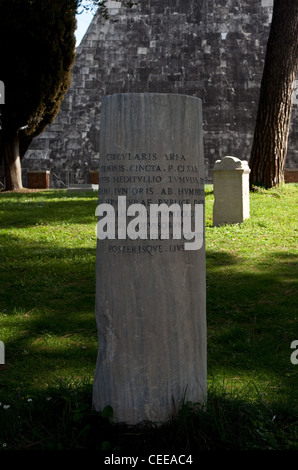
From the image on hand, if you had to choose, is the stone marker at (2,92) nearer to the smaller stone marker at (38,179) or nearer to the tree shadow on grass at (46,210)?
the tree shadow on grass at (46,210)

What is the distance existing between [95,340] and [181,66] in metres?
18.5

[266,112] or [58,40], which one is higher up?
[58,40]

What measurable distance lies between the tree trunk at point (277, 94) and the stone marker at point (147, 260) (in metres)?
9.78

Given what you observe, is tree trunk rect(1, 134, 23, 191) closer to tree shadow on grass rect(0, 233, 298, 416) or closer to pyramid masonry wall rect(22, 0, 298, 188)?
pyramid masonry wall rect(22, 0, 298, 188)

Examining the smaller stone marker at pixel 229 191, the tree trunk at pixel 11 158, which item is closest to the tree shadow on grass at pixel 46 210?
the smaller stone marker at pixel 229 191

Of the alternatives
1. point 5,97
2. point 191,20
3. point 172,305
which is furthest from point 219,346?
point 191,20

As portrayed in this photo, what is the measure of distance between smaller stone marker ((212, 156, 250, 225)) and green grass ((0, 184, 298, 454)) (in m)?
0.34

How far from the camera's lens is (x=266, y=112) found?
12805 millimetres

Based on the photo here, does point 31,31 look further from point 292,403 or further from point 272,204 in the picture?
point 292,403

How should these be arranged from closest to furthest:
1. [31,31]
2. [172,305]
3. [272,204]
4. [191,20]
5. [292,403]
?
1. [172,305]
2. [292,403]
3. [272,204]
4. [31,31]
5. [191,20]

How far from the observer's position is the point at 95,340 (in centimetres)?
528

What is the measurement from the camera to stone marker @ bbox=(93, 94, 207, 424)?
328 centimetres

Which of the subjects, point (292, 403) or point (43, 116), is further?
point (43, 116)
